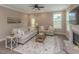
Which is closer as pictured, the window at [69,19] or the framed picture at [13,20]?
the framed picture at [13,20]

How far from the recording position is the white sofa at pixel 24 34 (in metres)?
2.38

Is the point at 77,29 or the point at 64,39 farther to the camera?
the point at 64,39

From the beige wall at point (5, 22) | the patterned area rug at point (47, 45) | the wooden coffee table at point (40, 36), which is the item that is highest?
the beige wall at point (5, 22)

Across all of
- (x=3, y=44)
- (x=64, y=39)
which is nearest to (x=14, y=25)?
(x=3, y=44)

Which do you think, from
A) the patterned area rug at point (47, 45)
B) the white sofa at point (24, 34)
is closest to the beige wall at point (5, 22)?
the white sofa at point (24, 34)

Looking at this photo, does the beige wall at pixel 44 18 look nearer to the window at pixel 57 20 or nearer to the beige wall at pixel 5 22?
the window at pixel 57 20

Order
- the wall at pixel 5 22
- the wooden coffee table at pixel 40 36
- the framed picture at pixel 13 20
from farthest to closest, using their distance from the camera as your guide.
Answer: the wooden coffee table at pixel 40 36
the framed picture at pixel 13 20
the wall at pixel 5 22

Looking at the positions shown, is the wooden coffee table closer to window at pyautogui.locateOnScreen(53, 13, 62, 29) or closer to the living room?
the living room

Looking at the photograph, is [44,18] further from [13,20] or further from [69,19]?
[13,20]

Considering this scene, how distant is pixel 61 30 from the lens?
246 centimetres

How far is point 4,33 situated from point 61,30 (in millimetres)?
1644

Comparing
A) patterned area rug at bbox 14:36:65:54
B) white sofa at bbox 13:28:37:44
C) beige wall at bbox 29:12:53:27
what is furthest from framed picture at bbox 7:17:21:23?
patterned area rug at bbox 14:36:65:54
